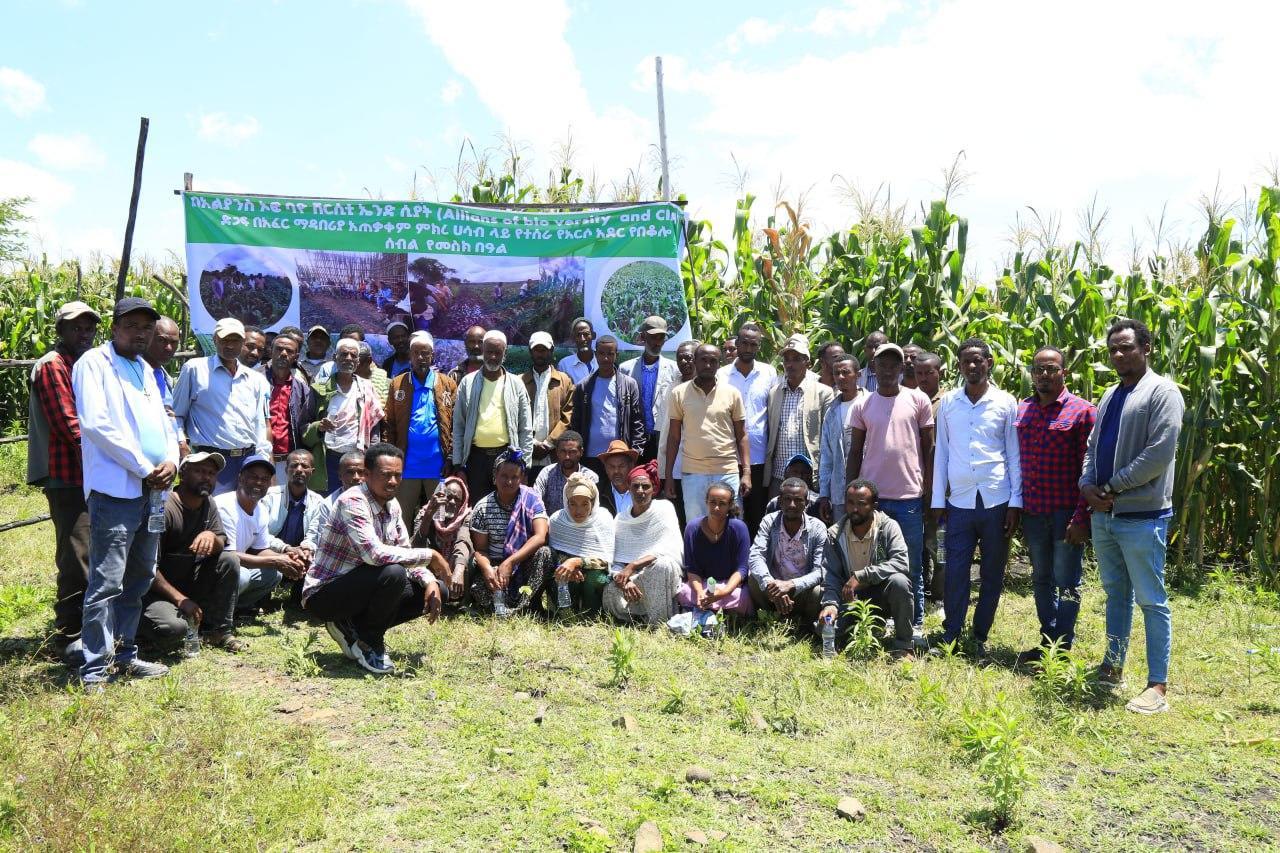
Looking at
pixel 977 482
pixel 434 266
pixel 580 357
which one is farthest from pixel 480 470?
pixel 977 482

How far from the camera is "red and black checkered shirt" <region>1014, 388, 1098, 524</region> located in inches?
232

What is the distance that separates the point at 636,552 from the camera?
7.02m

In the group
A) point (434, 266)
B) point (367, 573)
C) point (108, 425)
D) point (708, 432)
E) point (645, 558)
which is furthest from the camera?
point (434, 266)

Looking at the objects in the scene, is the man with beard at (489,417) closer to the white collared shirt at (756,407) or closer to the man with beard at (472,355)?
the man with beard at (472,355)

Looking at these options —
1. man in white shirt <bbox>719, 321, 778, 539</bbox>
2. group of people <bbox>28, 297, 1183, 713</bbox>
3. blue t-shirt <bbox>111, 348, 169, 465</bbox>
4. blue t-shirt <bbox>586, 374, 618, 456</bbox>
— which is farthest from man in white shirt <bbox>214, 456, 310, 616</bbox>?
man in white shirt <bbox>719, 321, 778, 539</bbox>

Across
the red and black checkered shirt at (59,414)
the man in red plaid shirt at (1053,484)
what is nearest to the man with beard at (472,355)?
the red and black checkered shirt at (59,414)

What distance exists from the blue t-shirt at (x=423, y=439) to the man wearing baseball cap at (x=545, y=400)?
30.9 inches

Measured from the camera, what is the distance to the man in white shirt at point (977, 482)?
6.08m

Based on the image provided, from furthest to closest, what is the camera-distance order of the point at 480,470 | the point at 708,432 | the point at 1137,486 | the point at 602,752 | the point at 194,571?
1. the point at 480,470
2. the point at 708,432
3. the point at 194,571
4. the point at 1137,486
5. the point at 602,752

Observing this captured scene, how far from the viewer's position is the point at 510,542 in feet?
23.1

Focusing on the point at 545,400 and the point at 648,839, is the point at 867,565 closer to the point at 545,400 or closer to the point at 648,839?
the point at 545,400

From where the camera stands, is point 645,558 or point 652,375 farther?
point 652,375

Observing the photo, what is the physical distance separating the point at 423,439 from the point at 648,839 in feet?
15.2

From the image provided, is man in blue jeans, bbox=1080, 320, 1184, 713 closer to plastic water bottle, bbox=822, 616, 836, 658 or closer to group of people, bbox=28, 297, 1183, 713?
group of people, bbox=28, 297, 1183, 713
